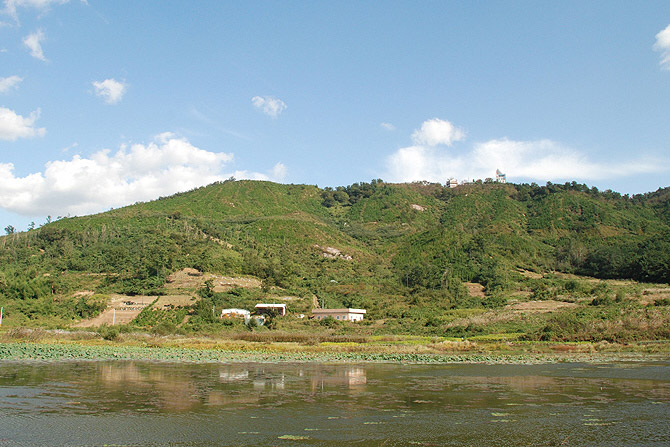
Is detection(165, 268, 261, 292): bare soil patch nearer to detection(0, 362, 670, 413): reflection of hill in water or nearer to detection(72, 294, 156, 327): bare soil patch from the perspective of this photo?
detection(72, 294, 156, 327): bare soil patch

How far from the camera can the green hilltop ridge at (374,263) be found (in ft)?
207

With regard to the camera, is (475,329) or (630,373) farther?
(475,329)

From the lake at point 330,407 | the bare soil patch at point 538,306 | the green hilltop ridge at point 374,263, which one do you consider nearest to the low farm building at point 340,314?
the green hilltop ridge at point 374,263

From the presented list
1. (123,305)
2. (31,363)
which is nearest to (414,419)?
(31,363)

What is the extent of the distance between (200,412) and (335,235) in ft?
374

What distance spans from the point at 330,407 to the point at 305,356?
21.7 meters

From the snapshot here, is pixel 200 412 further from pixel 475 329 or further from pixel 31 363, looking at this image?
pixel 475 329

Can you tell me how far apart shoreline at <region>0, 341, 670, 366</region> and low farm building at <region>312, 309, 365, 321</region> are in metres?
28.4

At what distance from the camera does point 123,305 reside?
230 ft

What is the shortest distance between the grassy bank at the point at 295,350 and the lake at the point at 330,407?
7.99 metres

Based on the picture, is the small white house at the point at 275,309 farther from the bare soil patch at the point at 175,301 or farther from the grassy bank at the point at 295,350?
the grassy bank at the point at 295,350

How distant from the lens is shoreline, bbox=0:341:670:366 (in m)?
35.0

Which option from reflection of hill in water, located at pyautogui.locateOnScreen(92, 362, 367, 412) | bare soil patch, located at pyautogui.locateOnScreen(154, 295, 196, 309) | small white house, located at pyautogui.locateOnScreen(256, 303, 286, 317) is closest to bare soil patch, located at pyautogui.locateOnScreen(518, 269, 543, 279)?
small white house, located at pyautogui.locateOnScreen(256, 303, 286, 317)

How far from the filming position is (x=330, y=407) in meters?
17.3
